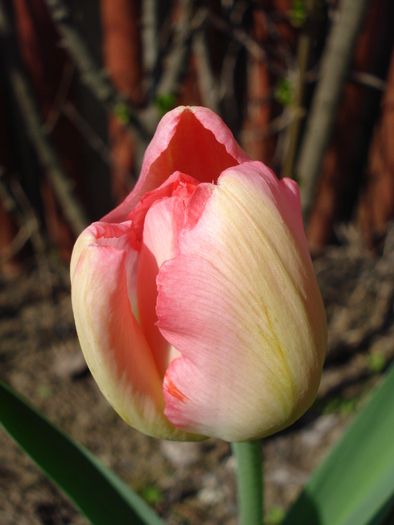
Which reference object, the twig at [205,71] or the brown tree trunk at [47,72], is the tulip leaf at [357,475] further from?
the brown tree trunk at [47,72]

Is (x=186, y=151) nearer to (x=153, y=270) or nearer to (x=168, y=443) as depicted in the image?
(x=153, y=270)

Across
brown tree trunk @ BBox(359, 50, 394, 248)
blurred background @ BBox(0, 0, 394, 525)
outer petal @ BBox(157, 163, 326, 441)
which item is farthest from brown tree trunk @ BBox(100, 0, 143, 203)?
outer petal @ BBox(157, 163, 326, 441)

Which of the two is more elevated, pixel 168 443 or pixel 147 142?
pixel 147 142

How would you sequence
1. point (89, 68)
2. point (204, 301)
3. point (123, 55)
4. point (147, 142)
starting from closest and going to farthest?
point (204, 301)
point (89, 68)
point (147, 142)
point (123, 55)

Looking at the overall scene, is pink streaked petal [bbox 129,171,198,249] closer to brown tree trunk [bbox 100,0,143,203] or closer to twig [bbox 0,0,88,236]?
twig [bbox 0,0,88,236]

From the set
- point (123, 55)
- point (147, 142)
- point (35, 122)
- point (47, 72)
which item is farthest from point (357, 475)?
point (47, 72)

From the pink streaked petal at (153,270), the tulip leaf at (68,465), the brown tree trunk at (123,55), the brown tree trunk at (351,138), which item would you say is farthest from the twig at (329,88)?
the tulip leaf at (68,465)
